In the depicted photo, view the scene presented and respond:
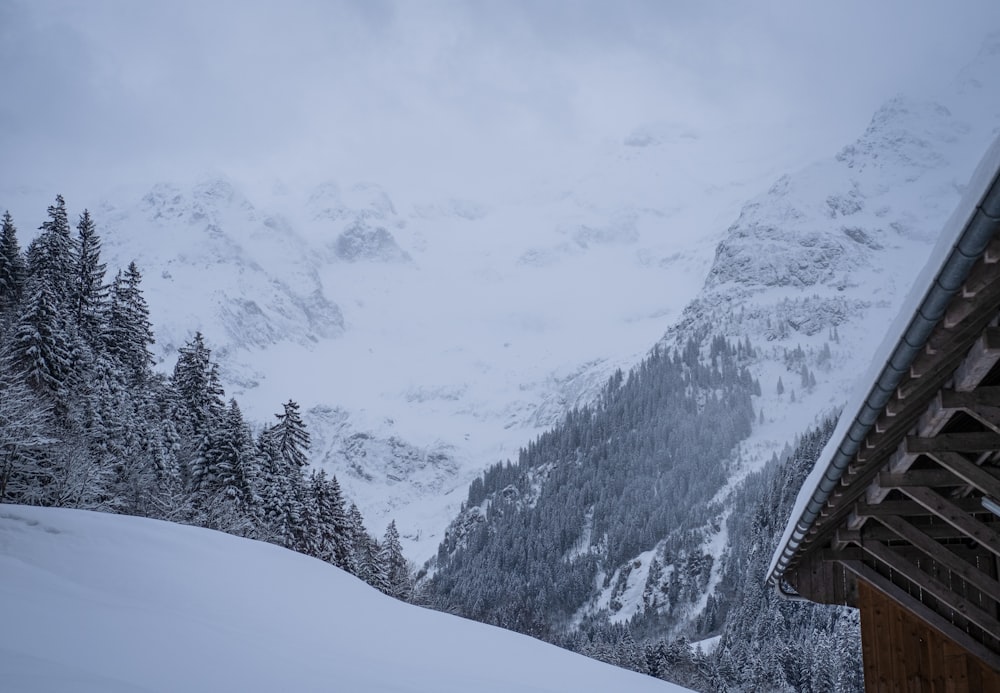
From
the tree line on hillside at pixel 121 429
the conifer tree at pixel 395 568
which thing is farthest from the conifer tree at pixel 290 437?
→ the conifer tree at pixel 395 568

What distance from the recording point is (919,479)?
5559 mm

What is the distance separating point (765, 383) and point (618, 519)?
75347 mm

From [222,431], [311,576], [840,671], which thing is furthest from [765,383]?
[311,576]

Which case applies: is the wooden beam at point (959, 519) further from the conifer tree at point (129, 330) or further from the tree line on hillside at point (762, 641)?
the tree line on hillside at point (762, 641)

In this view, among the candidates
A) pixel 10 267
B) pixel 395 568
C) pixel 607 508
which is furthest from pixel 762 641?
pixel 607 508

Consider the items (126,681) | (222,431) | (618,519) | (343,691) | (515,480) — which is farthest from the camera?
(515,480)

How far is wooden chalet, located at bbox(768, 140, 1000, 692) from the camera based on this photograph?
10.9 feet

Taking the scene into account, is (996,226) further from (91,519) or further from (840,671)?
(840,671)

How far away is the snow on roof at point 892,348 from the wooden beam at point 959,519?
1.98 feet

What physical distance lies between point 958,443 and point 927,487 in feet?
3.18

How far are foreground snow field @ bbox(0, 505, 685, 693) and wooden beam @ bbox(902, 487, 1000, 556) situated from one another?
466 centimetres

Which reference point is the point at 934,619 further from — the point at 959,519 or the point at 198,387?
the point at 198,387

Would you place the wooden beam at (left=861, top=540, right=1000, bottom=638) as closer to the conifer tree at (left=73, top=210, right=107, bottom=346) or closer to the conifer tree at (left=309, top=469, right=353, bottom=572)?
the conifer tree at (left=309, top=469, right=353, bottom=572)

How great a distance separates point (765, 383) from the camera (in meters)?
182
